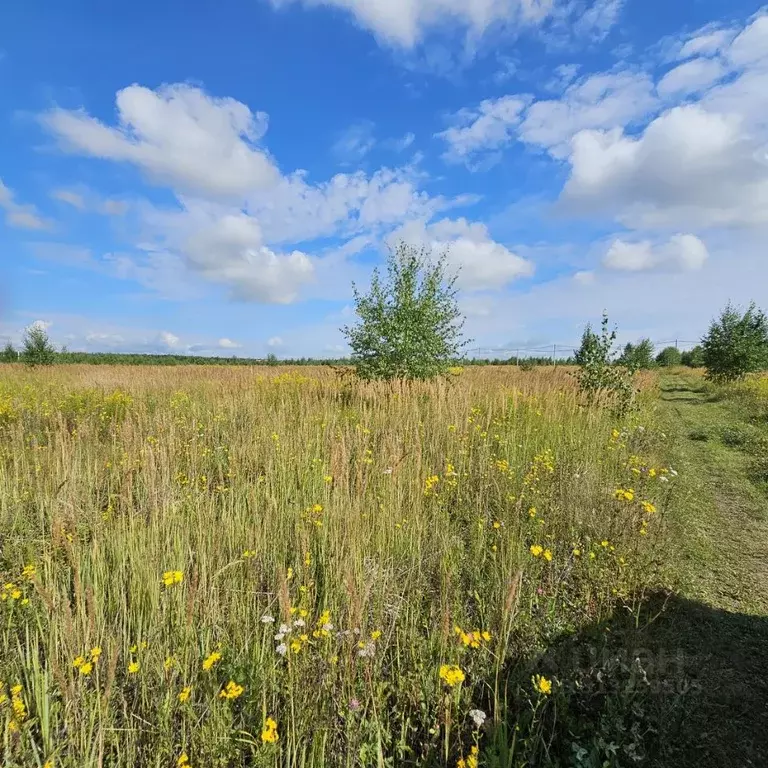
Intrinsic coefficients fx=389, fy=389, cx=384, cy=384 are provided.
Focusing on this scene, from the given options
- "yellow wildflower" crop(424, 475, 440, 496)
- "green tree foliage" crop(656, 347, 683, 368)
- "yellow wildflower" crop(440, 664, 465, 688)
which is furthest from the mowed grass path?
"green tree foliage" crop(656, 347, 683, 368)

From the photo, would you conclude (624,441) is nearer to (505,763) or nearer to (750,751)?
(750,751)

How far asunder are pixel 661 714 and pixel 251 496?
10.1ft

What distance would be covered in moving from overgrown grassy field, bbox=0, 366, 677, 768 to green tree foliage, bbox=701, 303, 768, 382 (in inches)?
911

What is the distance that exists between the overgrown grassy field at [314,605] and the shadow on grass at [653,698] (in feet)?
0.12

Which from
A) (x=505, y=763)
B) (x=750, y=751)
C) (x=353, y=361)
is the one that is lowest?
(x=750, y=751)

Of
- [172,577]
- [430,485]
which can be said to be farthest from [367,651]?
[430,485]

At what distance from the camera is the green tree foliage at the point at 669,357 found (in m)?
49.0

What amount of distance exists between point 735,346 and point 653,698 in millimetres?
26592

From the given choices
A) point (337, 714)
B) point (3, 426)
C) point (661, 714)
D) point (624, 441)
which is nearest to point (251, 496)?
point (337, 714)

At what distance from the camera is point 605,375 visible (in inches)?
299

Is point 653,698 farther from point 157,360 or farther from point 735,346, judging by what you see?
point 157,360

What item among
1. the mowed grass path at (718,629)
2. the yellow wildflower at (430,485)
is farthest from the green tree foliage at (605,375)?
the yellow wildflower at (430,485)

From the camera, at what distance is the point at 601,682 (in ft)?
6.35

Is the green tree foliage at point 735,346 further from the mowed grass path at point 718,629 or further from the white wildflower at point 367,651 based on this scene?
the white wildflower at point 367,651
